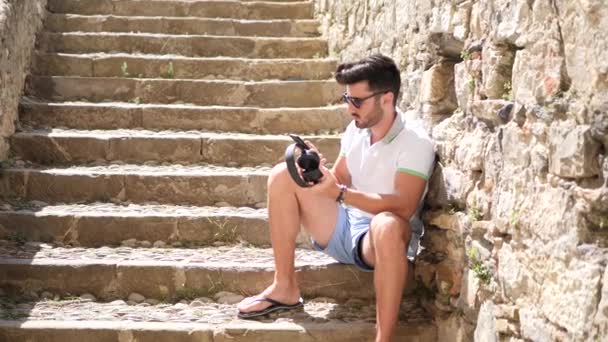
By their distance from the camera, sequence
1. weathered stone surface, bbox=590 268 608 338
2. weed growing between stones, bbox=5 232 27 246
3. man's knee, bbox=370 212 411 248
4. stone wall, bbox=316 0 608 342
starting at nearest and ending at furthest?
weathered stone surface, bbox=590 268 608 338 < stone wall, bbox=316 0 608 342 < man's knee, bbox=370 212 411 248 < weed growing between stones, bbox=5 232 27 246

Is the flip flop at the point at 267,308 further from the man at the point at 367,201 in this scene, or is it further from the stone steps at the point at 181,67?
the stone steps at the point at 181,67

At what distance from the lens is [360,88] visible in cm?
317

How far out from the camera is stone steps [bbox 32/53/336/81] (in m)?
5.50

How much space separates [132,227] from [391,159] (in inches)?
57.7

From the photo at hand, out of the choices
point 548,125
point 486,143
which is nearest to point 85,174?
point 486,143

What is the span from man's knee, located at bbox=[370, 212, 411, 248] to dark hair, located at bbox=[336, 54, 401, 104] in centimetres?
51

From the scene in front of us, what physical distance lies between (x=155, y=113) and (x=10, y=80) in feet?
2.80

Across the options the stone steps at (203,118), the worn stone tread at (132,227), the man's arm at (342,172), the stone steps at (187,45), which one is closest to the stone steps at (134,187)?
the worn stone tread at (132,227)

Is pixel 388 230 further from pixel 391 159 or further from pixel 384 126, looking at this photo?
pixel 384 126

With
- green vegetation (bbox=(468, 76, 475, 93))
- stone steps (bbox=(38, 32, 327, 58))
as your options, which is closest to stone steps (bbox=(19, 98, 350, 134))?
stone steps (bbox=(38, 32, 327, 58))

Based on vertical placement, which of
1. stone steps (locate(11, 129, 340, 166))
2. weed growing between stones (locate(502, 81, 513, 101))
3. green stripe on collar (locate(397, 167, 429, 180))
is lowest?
stone steps (locate(11, 129, 340, 166))

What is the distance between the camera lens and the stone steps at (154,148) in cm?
461

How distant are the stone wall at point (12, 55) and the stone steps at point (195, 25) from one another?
0.69 meters

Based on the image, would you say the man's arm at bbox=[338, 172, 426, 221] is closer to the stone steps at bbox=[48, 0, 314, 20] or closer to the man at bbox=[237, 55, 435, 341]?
the man at bbox=[237, 55, 435, 341]
